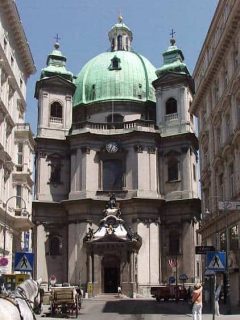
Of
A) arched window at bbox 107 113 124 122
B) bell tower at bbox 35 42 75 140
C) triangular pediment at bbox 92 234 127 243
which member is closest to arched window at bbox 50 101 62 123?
bell tower at bbox 35 42 75 140

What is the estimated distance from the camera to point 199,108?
57.1 meters

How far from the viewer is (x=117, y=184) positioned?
236 feet

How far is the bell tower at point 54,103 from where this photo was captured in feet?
245

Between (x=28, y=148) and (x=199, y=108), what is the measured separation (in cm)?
1729

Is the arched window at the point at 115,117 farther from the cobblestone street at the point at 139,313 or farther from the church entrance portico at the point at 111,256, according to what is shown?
the cobblestone street at the point at 139,313

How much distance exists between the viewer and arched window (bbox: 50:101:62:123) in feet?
249

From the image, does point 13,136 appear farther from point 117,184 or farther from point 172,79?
point 172,79

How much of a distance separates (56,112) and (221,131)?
113ft

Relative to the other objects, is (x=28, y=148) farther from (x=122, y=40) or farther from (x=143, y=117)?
(x=122, y=40)

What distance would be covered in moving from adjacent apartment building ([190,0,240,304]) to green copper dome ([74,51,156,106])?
2420 centimetres

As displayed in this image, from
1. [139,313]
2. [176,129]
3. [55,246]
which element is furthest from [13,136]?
[176,129]

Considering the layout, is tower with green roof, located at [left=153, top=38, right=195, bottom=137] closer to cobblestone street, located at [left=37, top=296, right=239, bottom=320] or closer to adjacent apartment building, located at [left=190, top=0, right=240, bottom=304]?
adjacent apartment building, located at [left=190, top=0, right=240, bottom=304]

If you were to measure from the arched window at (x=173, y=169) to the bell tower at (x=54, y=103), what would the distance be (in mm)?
13995

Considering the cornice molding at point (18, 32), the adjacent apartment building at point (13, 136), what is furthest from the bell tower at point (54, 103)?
the adjacent apartment building at point (13, 136)
